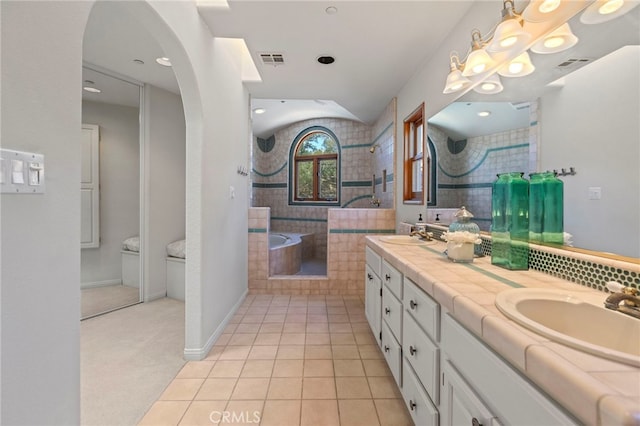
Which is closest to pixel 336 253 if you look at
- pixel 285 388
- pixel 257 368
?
pixel 257 368

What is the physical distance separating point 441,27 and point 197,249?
2383 mm

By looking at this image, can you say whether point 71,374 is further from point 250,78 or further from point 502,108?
point 250,78

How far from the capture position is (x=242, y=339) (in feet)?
7.63

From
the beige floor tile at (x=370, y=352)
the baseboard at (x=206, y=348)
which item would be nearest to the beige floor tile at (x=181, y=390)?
the baseboard at (x=206, y=348)

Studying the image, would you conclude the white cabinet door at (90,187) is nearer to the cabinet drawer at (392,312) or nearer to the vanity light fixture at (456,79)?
the cabinet drawer at (392,312)

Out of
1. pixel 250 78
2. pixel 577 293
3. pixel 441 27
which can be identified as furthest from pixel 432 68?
pixel 577 293

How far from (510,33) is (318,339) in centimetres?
232

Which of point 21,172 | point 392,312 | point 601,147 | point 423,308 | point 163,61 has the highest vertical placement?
point 163,61

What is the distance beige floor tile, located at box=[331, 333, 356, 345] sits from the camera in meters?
2.28

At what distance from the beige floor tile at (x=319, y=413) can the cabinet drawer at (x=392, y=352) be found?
1.23 ft

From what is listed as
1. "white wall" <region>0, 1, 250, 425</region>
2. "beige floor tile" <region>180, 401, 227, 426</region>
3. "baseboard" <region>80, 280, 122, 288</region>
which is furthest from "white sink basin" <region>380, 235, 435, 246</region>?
"baseboard" <region>80, 280, 122, 288</region>

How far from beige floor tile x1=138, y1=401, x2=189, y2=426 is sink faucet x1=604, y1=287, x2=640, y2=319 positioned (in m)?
1.86

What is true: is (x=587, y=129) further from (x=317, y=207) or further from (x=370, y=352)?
(x=317, y=207)

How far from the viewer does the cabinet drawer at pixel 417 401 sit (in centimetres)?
111
